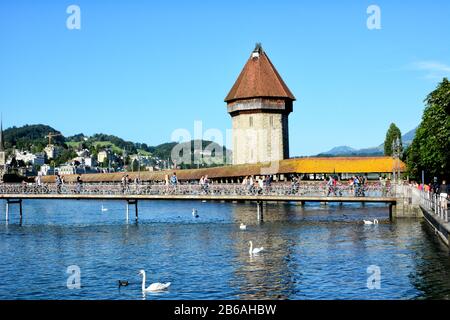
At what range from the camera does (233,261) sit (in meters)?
28.3

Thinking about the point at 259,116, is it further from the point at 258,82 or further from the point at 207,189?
the point at 207,189

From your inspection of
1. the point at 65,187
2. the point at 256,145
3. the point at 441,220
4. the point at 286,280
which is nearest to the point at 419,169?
the point at 256,145

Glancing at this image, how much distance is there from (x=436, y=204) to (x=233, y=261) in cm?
1143

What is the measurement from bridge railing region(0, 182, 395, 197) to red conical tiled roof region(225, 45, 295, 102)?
141 ft

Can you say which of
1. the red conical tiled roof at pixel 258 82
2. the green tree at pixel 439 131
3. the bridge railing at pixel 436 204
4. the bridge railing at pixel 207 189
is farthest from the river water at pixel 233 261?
Result: the red conical tiled roof at pixel 258 82

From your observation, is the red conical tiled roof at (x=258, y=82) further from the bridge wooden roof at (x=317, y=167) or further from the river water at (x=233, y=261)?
the river water at (x=233, y=261)

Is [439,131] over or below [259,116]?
below

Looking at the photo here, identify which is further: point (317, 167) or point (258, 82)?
point (258, 82)

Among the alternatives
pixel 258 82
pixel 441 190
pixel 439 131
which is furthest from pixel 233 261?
pixel 258 82

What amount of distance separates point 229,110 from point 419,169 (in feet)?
110

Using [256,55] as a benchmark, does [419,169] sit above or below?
below

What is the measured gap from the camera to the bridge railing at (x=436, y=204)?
100 feet

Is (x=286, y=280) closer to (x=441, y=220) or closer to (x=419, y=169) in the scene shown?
(x=441, y=220)
